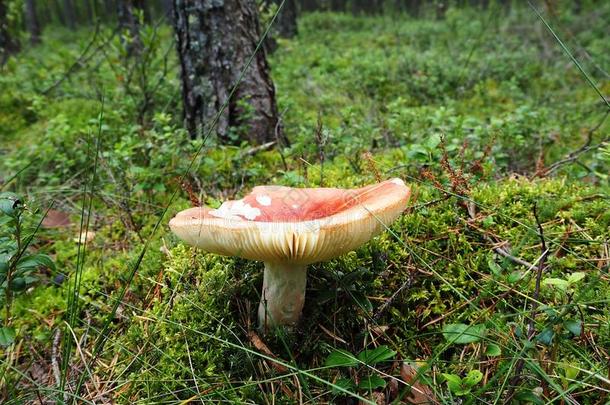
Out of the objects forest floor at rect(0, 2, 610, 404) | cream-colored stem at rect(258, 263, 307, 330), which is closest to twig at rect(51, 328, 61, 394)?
forest floor at rect(0, 2, 610, 404)

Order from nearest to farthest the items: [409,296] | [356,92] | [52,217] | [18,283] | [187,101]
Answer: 1. [18,283]
2. [409,296]
3. [52,217]
4. [187,101]
5. [356,92]

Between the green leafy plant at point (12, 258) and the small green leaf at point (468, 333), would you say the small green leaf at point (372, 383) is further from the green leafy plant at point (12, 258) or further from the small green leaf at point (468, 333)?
the green leafy plant at point (12, 258)

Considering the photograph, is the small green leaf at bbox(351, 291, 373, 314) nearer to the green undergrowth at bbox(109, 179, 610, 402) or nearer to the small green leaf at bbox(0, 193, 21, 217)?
the green undergrowth at bbox(109, 179, 610, 402)

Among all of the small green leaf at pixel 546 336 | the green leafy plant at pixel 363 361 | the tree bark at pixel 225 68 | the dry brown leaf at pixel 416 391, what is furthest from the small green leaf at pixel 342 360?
the tree bark at pixel 225 68

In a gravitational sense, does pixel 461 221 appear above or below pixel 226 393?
above

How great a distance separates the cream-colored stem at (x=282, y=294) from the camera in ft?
6.07

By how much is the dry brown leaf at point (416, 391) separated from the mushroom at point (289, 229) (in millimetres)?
495

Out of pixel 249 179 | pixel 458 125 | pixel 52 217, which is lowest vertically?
pixel 52 217

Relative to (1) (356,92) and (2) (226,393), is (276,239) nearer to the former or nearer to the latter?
(2) (226,393)

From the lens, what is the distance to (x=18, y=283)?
73.8 inches

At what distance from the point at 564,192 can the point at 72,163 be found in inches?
133

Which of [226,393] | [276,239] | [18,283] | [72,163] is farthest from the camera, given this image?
[72,163]

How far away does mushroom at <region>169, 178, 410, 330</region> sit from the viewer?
1.47m

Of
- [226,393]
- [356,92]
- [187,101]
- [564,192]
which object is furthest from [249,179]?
[356,92]
